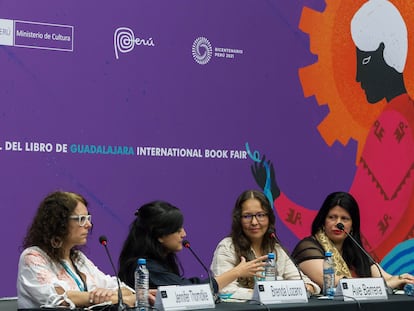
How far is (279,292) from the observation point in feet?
12.3

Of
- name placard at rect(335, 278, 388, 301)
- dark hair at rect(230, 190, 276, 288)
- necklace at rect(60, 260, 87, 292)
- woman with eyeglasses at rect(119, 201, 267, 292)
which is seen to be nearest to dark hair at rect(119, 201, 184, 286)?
woman with eyeglasses at rect(119, 201, 267, 292)

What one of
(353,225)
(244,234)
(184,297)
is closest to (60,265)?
(184,297)

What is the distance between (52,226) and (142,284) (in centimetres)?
43

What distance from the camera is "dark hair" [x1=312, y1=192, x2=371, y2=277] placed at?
4.71m

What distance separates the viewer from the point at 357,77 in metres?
5.82

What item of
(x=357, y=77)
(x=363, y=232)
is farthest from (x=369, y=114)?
(x=363, y=232)

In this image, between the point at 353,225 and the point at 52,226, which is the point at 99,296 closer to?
the point at 52,226

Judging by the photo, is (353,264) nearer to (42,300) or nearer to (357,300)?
(357,300)

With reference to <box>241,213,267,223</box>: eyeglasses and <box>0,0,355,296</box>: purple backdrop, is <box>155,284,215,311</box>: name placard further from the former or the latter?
<box>0,0,355,296</box>: purple backdrop

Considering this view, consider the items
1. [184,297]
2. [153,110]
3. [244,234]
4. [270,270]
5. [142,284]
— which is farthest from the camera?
[153,110]

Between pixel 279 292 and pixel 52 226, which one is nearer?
pixel 52 226

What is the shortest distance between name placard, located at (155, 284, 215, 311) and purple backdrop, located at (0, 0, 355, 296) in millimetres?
1282

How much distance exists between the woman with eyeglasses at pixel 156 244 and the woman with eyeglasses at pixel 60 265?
14 centimetres

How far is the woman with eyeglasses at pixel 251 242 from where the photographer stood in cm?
436
